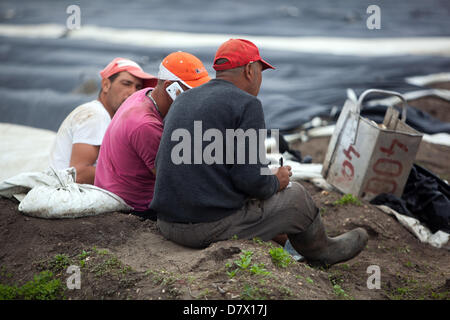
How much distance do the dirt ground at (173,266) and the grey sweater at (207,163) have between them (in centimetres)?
27

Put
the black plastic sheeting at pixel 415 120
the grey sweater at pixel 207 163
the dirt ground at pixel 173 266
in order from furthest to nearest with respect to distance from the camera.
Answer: the black plastic sheeting at pixel 415 120, the grey sweater at pixel 207 163, the dirt ground at pixel 173 266

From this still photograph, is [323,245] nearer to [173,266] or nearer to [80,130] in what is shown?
[173,266]

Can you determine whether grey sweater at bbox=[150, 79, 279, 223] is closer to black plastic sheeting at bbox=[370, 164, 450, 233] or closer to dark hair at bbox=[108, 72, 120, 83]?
dark hair at bbox=[108, 72, 120, 83]

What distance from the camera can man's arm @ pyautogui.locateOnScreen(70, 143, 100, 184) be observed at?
3.61 metres

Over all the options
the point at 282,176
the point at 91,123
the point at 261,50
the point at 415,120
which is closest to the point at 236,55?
the point at 282,176

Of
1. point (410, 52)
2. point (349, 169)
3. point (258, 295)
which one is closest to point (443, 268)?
point (349, 169)

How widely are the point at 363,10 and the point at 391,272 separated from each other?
27.9ft

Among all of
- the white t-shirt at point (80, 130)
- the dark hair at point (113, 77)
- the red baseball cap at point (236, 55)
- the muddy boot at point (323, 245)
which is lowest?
the muddy boot at point (323, 245)

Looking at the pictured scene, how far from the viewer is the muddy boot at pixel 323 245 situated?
3.01 m

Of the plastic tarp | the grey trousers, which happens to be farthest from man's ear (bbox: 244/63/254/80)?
the plastic tarp

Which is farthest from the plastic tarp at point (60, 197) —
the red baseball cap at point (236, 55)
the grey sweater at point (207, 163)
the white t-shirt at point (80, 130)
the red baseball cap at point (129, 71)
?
the red baseball cap at point (236, 55)

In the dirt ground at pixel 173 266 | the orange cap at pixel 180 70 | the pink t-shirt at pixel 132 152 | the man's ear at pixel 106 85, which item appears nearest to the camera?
the dirt ground at pixel 173 266

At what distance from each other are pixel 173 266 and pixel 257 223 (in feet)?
1.81

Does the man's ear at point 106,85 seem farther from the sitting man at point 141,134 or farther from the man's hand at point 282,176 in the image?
the man's hand at point 282,176
